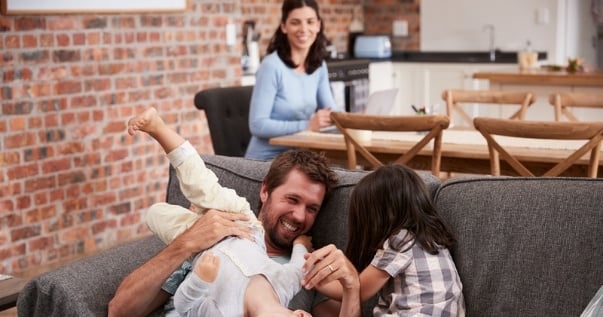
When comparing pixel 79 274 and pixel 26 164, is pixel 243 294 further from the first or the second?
pixel 26 164

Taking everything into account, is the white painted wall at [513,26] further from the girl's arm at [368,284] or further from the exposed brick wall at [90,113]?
the girl's arm at [368,284]

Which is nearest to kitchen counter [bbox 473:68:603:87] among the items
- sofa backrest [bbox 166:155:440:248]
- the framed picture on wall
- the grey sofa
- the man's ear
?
the framed picture on wall

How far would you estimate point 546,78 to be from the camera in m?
6.42

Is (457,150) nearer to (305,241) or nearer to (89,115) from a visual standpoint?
(305,241)

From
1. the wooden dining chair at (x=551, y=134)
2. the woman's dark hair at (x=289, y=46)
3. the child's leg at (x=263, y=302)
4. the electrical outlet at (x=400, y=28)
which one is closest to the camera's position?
the child's leg at (x=263, y=302)

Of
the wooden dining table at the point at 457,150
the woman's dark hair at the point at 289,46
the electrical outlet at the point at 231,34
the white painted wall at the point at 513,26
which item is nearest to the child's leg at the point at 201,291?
the wooden dining table at the point at 457,150

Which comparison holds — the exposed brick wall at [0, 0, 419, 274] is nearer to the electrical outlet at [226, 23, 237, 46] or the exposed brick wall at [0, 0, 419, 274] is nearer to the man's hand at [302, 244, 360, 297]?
the electrical outlet at [226, 23, 237, 46]

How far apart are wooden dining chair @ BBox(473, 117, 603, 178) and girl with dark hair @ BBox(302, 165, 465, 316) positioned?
1.24 metres

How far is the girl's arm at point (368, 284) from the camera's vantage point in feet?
7.98

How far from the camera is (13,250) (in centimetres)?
488

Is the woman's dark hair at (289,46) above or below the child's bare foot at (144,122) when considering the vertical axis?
above

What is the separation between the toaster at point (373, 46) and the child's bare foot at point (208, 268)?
21.0 feet

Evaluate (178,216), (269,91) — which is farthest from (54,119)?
(178,216)

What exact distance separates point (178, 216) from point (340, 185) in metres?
0.46
